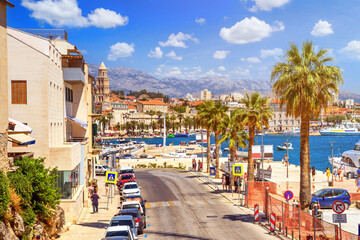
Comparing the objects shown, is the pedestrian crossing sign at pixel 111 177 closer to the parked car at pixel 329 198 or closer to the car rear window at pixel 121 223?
the car rear window at pixel 121 223

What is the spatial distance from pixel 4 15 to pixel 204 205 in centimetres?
2072

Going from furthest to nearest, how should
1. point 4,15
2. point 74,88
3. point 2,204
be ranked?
point 74,88 < point 4,15 < point 2,204

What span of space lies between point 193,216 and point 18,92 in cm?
1405

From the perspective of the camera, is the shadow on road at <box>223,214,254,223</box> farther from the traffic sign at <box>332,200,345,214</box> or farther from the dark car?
the traffic sign at <box>332,200,345,214</box>

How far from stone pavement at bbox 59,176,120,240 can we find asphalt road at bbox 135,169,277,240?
270cm

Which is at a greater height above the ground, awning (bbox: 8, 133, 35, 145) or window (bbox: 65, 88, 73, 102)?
window (bbox: 65, 88, 73, 102)

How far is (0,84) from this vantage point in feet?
57.4

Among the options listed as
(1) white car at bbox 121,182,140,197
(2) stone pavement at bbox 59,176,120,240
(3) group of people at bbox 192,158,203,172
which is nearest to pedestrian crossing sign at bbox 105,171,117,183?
(2) stone pavement at bbox 59,176,120,240

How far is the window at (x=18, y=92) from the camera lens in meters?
24.3

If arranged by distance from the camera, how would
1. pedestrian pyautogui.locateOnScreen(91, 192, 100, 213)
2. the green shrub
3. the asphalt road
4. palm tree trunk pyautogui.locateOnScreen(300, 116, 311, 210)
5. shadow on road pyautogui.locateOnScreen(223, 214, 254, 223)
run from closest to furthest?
1. the green shrub
2. the asphalt road
3. palm tree trunk pyautogui.locateOnScreen(300, 116, 311, 210)
4. shadow on road pyautogui.locateOnScreen(223, 214, 254, 223)
5. pedestrian pyautogui.locateOnScreen(91, 192, 100, 213)

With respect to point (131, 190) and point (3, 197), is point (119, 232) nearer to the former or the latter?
point (3, 197)

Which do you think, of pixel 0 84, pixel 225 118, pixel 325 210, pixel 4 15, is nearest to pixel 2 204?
pixel 0 84

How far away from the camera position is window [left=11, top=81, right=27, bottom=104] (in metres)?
24.3

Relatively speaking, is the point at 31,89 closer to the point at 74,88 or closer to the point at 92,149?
the point at 74,88
